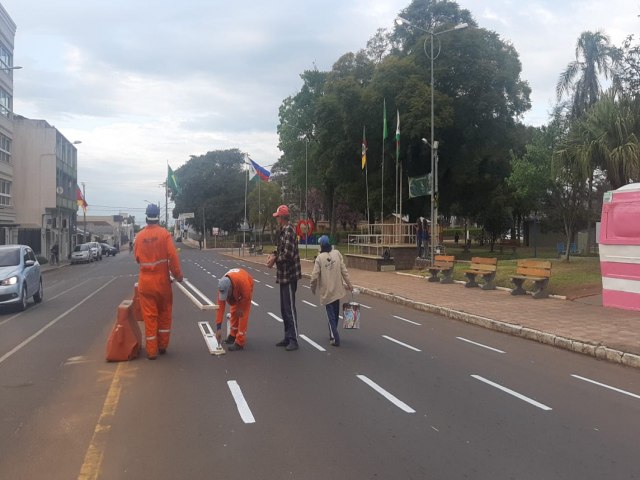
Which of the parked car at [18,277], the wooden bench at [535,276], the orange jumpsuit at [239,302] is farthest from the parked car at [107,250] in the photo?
the orange jumpsuit at [239,302]

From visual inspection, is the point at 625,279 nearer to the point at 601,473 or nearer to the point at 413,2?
the point at 601,473

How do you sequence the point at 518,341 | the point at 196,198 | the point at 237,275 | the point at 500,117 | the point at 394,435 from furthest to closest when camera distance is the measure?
the point at 196,198 < the point at 500,117 < the point at 518,341 < the point at 237,275 < the point at 394,435

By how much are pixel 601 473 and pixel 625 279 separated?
9152 mm

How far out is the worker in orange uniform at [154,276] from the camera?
775cm

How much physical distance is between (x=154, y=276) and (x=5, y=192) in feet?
125

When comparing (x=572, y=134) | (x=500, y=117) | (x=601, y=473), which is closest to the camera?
(x=601, y=473)

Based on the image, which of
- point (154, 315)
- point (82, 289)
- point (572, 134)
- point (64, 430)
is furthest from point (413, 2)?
point (64, 430)

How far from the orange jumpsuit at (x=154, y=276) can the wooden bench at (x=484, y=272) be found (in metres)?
10.9

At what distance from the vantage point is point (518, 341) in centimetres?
1012

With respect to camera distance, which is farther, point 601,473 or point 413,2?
point 413,2

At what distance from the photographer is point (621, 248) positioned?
12.3 metres

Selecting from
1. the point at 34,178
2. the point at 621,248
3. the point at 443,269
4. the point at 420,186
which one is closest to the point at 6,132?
the point at 34,178

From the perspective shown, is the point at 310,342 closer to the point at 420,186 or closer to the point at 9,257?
the point at 9,257

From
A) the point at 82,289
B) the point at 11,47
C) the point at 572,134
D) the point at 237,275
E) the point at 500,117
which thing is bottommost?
the point at 82,289
